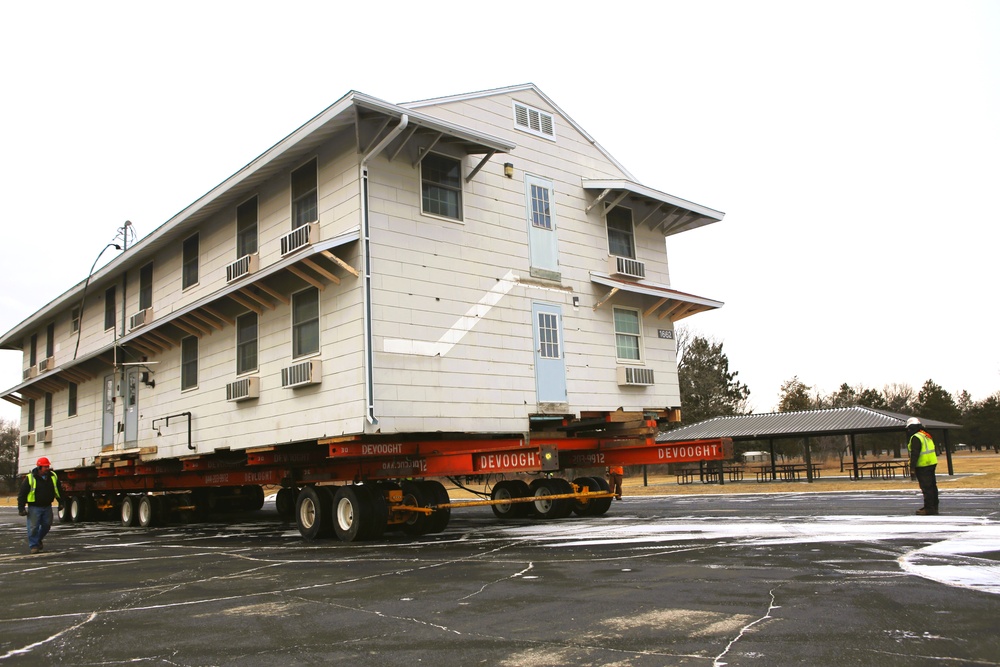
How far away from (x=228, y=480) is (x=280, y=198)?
6.86 m

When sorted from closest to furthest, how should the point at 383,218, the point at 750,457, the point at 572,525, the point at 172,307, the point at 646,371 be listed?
the point at 383,218, the point at 572,525, the point at 646,371, the point at 172,307, the point at 750,457

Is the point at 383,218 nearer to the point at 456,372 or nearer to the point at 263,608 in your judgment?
the point at 456,372

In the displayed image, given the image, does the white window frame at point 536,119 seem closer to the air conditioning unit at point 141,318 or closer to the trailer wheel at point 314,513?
the trailer wheel at point 314,513

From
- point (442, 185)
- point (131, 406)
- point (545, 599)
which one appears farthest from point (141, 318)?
point (545, 599)

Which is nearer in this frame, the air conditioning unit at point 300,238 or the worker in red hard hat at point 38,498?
the air conditioning unit at point 300,238

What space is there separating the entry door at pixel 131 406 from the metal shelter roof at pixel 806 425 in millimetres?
20402

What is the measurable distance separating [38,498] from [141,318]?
7.09 m

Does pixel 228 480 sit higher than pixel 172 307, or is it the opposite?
pixel 172 307

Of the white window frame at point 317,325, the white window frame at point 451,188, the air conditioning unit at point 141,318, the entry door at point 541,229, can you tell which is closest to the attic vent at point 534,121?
the entry door at point 541,229

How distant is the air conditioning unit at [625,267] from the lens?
57.0 feet

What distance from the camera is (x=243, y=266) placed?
640 inches

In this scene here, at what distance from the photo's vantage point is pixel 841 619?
6172 millimetres

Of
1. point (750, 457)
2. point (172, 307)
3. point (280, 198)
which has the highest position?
point (280, 198)

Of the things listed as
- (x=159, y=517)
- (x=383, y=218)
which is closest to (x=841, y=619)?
(x=383, y=218)
